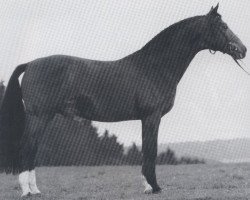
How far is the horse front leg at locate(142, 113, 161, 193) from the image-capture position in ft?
25.4

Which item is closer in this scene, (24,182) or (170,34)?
(24,182)

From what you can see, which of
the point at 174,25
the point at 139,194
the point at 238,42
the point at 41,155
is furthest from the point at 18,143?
the point at 41,155

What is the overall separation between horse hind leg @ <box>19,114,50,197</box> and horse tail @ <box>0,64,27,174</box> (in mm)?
268

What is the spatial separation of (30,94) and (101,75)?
4.38 ft

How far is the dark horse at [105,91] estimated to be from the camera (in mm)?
7844

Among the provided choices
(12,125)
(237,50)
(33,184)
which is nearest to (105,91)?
(12,125)

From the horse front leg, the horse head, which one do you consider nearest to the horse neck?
the horse head

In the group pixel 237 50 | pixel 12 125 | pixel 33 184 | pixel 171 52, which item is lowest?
pixel 33 184

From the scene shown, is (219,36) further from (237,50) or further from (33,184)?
(33,184)

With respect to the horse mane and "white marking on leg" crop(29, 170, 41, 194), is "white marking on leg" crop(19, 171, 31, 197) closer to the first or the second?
"white marking on leg" crop(29, 170, 41, 194)

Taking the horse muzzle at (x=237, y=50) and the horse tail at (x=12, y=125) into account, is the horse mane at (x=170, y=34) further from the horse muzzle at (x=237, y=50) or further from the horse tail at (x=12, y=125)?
→ the horse tail at (x=12, y=125)

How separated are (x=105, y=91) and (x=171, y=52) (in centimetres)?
144

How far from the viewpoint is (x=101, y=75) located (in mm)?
8016

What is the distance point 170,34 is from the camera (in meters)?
8.22
